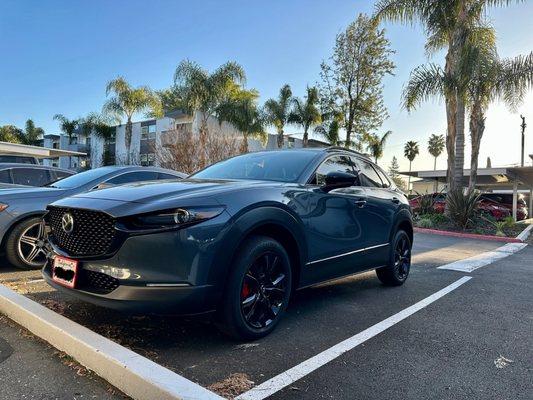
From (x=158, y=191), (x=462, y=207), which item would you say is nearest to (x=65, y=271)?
(x=158, y=191)

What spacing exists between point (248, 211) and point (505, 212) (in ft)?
71.1

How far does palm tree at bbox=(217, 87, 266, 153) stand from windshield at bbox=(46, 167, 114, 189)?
24.1m

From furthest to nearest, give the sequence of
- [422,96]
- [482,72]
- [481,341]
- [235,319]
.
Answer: [422,96] → [482,72] → [481,341] → [235,319]

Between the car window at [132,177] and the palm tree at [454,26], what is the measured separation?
1223 centimetres

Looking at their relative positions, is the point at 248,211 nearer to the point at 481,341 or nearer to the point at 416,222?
the point at 481,341

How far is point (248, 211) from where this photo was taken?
A: 3.28 meters

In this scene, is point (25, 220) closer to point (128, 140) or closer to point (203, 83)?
point (203, 83)

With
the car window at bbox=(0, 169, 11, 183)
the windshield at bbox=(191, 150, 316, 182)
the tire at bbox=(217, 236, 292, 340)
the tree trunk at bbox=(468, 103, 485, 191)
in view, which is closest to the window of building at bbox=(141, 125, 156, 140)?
the tree trunk at bbox=(468, 103, 485, 191)

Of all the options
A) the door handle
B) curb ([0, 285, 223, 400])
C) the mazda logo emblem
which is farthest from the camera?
the door handle

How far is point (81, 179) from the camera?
6.36 meters

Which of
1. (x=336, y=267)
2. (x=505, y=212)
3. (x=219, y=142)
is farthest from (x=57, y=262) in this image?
(x=505, y=212)

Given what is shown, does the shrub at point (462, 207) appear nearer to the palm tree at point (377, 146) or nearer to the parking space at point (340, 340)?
the parking space at point (340, 340)

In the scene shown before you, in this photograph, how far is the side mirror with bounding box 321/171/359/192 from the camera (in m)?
4.06

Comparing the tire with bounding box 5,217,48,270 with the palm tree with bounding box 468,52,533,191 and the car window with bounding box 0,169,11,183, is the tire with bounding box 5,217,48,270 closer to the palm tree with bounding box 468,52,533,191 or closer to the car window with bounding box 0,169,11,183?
the car window with bounding box 0,169,11,183
